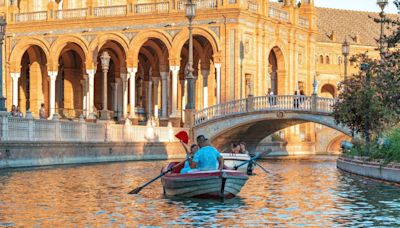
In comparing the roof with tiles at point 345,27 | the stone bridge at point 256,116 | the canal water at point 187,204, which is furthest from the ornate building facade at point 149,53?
the roof with tiles at point 345,27

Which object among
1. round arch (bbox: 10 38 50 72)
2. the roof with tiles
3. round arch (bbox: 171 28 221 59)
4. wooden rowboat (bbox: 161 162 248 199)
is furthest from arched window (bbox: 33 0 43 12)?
wooden rowboat (bbox: 161 162 248 199)

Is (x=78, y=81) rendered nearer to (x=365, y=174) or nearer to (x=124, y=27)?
(x=124, y=27)

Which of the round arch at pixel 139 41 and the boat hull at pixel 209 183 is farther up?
the round arch at pixel 139 41

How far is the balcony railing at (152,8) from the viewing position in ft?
209

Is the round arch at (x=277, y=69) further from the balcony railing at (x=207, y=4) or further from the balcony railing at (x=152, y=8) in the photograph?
the balcony railing at (x=152, y=8)

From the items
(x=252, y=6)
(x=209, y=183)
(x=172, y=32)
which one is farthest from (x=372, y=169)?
(x=172, y=32)

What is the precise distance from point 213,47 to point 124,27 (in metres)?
6.65

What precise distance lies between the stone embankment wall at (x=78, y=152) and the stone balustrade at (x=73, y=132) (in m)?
0.26

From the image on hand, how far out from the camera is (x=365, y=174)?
3338cm

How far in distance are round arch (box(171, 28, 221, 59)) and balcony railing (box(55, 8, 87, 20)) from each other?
7.32m

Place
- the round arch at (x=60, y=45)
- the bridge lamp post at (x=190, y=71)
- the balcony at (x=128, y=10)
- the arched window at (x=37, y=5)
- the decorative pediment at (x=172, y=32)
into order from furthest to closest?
the arched window at (x=37, y=5) → the round arch at (x=60, y=45) → the decorative pediment at (x=172, y=32) → the balcony at (x=128, y=10) → the bridge lamp post at (x=190, y=71)

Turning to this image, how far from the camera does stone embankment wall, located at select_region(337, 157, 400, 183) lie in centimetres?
2915

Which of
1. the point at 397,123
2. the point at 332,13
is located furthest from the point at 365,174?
the point at 332,13

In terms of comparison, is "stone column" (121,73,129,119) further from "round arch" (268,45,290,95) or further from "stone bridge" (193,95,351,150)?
"round arch" (268,45,290,95)
